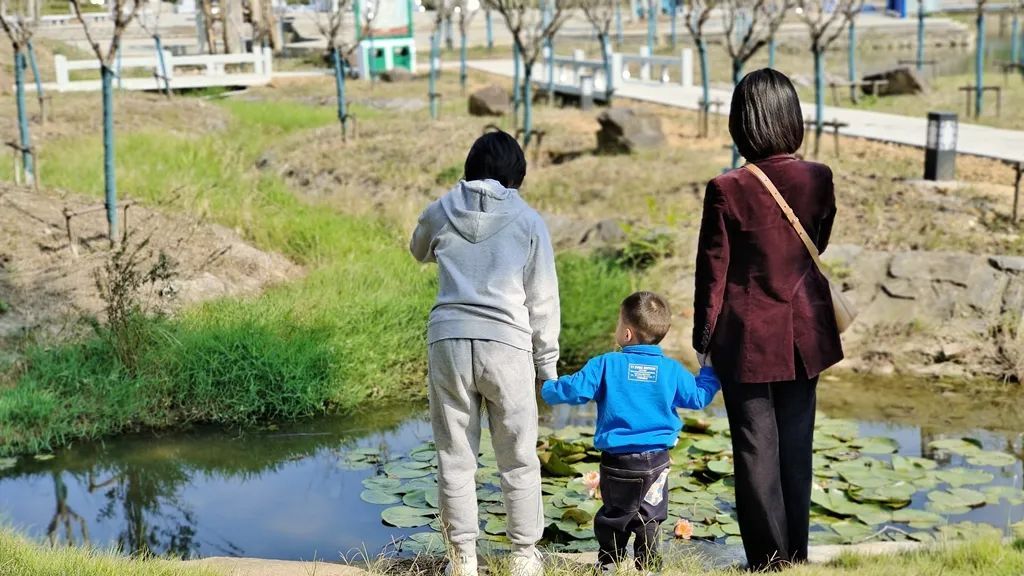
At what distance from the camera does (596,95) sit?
20.0m

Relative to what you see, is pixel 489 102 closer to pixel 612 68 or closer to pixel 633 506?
pixel 612 68

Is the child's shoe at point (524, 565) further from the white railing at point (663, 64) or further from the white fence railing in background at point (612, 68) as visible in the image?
the white railing at point (663, 64)

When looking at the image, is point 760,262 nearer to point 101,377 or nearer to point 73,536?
point 73,536

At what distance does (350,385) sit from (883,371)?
124 inches

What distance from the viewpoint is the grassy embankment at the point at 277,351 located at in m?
6.14

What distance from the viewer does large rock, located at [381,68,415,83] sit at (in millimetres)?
24156

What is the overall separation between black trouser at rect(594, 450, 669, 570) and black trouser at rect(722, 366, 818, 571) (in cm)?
24

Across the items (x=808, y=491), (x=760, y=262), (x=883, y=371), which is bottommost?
(x=883, y=371)

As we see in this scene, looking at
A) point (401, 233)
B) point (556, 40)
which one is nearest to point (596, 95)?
point (401, 233)

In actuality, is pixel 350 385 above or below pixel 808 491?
below

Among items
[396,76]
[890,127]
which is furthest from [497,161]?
[396,76]

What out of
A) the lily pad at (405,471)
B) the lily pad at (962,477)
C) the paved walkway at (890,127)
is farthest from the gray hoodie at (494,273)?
the paved walkway at (890,127)

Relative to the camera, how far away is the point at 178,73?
2430cm

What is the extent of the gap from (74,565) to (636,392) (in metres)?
1.72
